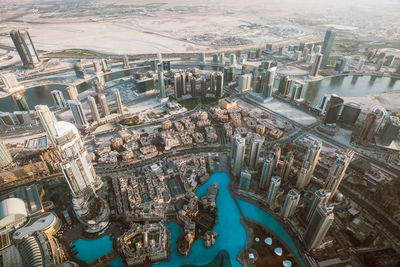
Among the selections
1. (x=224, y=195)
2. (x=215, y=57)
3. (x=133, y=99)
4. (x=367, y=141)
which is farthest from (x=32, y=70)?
(x=367, y=141)

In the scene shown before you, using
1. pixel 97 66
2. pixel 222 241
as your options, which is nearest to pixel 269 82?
pixel 222 241

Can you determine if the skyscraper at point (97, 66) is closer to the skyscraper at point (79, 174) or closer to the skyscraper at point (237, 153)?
the skyscraper at point (79, 174)

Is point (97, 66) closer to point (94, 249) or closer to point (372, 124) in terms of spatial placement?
point (94, 249)

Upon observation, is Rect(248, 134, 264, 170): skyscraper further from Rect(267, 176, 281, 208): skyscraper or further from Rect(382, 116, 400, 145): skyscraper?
Rect(382, 116, 400, 145): skyscraper

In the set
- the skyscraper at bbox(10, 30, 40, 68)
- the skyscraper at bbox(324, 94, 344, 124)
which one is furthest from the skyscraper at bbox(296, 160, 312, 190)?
the skyscraper at bbox(10, 30, 40, 68)

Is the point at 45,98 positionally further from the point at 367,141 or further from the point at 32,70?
the point at 367,141

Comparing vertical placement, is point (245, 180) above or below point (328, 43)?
below

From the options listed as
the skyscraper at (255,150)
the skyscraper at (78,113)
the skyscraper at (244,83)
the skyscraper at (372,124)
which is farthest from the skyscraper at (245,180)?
the skyscraper at (244,83)
